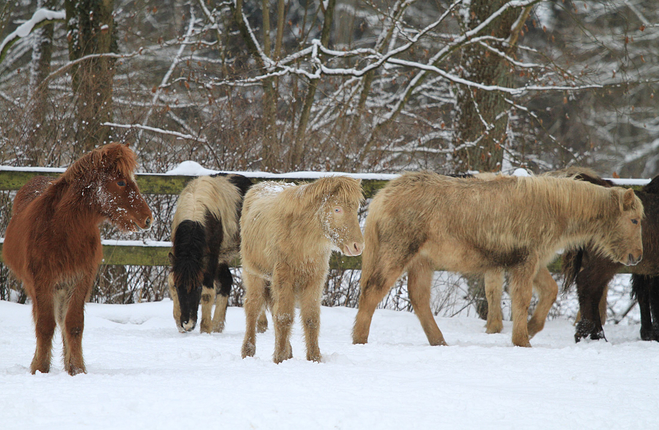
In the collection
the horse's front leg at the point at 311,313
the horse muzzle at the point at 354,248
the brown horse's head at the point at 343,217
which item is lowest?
the horse's front leg at the point at 311,313

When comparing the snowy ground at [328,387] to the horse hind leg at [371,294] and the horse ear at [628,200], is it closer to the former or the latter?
the horse hind leg at [371,294]

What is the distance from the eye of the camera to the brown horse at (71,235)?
3828 millimetres

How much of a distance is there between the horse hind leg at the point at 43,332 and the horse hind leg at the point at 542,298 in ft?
14.9

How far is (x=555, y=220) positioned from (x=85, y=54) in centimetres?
810

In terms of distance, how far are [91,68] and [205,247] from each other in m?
4.70

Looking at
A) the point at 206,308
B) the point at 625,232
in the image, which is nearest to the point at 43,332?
the point at 206,308

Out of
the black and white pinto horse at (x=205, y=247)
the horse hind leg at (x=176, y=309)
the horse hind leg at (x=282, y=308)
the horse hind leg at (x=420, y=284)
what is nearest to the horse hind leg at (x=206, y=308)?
the black and white pinto horse at (x=205, y=247)

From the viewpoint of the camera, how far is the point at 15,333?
5.55 meters

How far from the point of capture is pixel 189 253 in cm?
607

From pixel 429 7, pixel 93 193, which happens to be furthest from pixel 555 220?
pixel 429 7

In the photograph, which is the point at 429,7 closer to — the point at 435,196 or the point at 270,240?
the point at 435,196

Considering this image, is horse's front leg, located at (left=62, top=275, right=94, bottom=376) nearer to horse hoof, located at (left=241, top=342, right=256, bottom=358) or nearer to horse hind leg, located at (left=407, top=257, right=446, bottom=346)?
horse hoof, located at (left=241, top=342, right=256, bottom=358)

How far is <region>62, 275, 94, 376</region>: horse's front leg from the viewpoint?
3.81m

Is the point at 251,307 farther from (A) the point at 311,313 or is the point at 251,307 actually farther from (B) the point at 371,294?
(B) the point at 371,294
